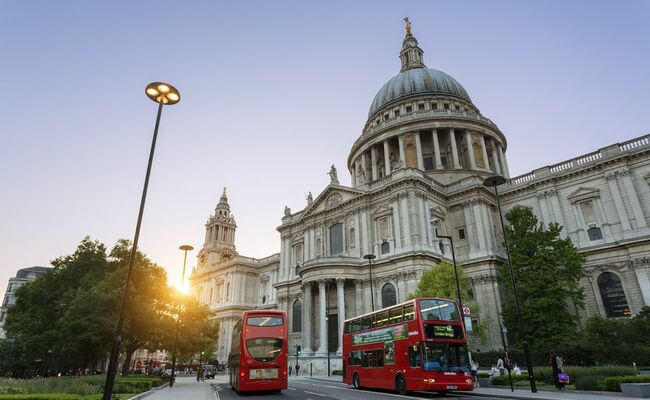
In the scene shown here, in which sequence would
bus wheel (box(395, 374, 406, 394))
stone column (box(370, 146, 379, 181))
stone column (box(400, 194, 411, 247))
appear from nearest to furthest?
bus wheel (box(395, 374, 406, 394))
stone column (box(400, 194, 411, 247))
stone column (box(370, 146, 379, 181))

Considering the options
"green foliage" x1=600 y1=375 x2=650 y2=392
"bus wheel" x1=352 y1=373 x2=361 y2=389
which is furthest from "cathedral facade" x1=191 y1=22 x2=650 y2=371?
"green foliage" x1=600 y1=375 x2=650 y2=392

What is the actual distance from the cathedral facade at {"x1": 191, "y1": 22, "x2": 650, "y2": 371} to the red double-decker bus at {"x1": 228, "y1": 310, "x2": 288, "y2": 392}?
1610 centimetres

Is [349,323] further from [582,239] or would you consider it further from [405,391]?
[582,239]

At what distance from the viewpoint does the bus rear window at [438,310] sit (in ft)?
61.7

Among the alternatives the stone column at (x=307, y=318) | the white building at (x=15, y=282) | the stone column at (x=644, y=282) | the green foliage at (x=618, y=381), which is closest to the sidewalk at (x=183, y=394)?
the green foliage at (x=618, y=381)

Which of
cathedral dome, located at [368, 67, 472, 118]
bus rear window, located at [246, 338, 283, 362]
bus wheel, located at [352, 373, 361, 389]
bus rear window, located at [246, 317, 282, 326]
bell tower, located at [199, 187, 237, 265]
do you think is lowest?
bus wheel, located at [352, 373, 361, 389]

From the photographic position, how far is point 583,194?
40875mm

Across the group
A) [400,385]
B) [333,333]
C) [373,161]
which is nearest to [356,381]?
[400,385]

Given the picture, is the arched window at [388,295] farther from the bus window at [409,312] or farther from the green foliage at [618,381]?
the green foliage at [618,381]

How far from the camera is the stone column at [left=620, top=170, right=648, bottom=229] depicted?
36.4 meters

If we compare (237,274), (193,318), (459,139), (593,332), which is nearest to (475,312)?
(593,332)

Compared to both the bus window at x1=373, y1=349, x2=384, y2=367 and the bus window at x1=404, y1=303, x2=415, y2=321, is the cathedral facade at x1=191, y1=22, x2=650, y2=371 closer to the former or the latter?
the bus window at x1=373, y1=349, x2=384, y2=367

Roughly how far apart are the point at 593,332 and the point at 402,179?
72.4 feet

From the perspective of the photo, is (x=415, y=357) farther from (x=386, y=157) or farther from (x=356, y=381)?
(x=386, y=157)
